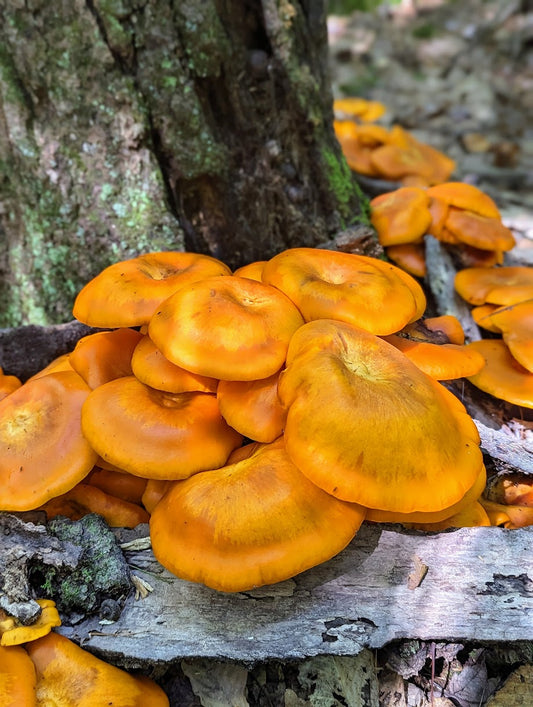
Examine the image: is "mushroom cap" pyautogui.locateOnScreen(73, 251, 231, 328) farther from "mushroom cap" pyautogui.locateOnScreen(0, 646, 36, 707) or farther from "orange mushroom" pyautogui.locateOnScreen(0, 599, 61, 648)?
"mushroom cap" pyautogui.locateOnScreen(0, 646, 36, 707)

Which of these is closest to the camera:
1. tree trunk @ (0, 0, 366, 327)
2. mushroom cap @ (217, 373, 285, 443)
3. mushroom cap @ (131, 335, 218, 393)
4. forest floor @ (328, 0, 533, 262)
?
mushroom cap @ (217, 373, 285, 443)

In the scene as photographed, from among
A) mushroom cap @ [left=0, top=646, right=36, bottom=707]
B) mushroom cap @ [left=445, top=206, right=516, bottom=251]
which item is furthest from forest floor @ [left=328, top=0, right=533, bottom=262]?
mushroom cap @ [left=0, top=646, right=36, bottom=707]

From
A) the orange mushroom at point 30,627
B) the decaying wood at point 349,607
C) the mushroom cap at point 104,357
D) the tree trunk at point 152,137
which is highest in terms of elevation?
the tree trunk at point 152,137

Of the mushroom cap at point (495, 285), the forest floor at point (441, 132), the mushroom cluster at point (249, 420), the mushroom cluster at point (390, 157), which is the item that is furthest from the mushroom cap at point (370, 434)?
the mushroom cluster at point (390, 157)

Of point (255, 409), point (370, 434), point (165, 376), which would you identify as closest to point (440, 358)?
point (370, 434)

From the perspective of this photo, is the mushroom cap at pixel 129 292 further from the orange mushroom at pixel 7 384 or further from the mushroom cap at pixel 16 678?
the mushroom cap at pixel 16 678

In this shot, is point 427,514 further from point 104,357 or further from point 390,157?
point 390,157

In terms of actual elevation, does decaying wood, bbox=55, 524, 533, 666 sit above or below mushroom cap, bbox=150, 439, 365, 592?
below
